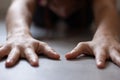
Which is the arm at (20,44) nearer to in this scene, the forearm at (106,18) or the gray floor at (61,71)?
the gray floor at (61,71)

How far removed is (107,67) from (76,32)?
38 centimetres

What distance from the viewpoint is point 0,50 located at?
2.27ft

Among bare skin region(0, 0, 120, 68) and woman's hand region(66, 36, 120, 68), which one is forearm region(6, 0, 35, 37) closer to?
bare skin region(0, 0, 120, 68)

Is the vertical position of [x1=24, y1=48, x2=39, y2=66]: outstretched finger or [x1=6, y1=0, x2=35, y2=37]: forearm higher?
[x1=6, y1=0, x2=35, y2=37]: forearm

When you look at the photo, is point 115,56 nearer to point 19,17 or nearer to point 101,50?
point 101,50

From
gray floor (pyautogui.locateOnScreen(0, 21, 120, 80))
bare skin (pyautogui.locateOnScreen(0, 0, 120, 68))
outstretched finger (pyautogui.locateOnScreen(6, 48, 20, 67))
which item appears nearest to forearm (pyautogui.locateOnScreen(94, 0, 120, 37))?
bare skin (pyautogui.locateOnScreen(0, 0, 120, 68))

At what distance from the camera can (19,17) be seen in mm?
856

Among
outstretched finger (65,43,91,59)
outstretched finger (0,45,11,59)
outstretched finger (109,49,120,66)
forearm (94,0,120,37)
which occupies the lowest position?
outstretched finger (0,45,11,59)

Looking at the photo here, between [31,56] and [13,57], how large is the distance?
40 millimetres

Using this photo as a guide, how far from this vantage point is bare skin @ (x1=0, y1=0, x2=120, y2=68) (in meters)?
0.68

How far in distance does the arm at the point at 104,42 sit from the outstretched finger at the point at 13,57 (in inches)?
4.6

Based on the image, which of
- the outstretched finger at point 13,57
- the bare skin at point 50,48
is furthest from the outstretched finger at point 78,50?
the outstretched finger at point 13,57

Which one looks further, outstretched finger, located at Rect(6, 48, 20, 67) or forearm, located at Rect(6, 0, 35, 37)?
forearm, located at Rect(6, 0, 35, 37)

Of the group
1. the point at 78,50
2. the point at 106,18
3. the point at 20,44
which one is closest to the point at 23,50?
the point at 20,44
